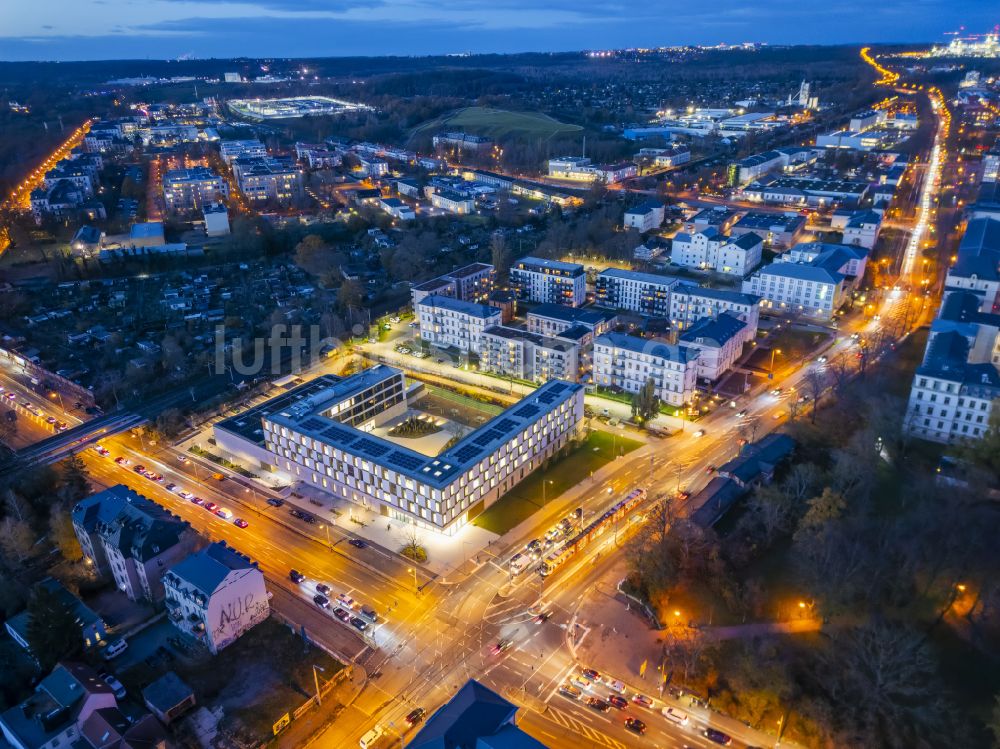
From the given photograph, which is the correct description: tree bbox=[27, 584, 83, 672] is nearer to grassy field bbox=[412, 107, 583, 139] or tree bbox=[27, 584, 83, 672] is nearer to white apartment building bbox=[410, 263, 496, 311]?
white apartment building bbox=[410, 263, 496, 311]

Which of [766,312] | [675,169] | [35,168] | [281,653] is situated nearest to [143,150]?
[35,168]

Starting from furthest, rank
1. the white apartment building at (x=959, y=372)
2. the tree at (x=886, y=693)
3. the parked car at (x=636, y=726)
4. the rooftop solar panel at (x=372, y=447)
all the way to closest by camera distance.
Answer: the white apartment building at (x=959, y=372)
the rooftop solar panel at (x=372, y=447)
the parked car at (x=636, y=726)
the tree at (x=886, y=693)

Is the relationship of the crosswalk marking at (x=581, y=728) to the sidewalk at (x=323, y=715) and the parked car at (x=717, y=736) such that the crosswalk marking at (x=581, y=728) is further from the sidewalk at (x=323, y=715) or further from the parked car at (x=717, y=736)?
the sidewalk at (x=323, y=715)

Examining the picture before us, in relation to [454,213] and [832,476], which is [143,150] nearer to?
[454,213]

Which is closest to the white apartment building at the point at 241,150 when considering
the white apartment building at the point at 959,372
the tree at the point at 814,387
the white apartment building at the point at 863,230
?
the white apartment building at the point at 863,230

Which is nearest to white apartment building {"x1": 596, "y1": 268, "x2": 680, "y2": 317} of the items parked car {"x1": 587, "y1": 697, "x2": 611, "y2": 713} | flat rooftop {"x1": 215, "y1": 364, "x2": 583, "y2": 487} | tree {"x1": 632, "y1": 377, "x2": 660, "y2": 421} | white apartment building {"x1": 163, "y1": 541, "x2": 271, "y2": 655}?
tree {"x1": 632, "y1": 377, "x2": 660, "y2": 421}

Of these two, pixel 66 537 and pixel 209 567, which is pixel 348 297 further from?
pixel 209 567
